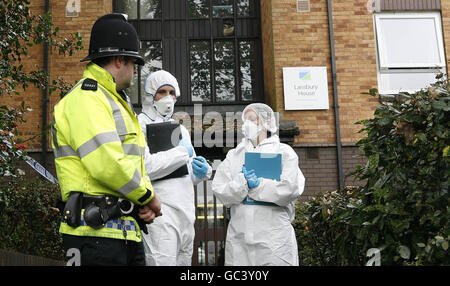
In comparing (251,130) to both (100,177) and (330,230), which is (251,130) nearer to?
(330,230)

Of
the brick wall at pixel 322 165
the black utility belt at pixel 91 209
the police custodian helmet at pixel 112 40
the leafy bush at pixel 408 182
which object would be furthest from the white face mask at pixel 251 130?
the brick wall at pixel 322 165

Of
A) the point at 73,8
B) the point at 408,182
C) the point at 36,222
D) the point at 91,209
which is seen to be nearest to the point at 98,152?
the point at 91,209

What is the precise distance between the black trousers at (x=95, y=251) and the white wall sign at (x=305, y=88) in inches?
342

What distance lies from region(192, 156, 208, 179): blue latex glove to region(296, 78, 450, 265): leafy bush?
125cm

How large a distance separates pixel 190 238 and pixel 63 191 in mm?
1598

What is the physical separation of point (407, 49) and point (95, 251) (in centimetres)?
1056

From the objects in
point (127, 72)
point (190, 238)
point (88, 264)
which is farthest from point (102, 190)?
point (190, 238)

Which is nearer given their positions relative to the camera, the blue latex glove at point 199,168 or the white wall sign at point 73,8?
the blue latex glove at point 199,168

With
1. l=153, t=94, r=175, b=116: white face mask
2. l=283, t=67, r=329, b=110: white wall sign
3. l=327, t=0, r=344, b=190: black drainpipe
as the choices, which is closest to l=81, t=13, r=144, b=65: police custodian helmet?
l=153, t=94, r=175, b=116: white face mask

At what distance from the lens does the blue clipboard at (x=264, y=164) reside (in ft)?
15.8

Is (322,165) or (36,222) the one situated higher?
(322,165)

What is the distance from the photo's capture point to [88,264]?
8.99 feet

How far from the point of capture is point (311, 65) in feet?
37.6

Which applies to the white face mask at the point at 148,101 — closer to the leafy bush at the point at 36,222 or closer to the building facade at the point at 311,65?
the leafy bush at the point at 36,222
